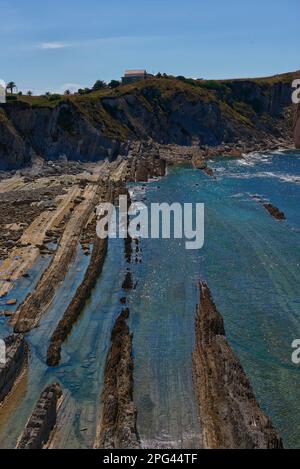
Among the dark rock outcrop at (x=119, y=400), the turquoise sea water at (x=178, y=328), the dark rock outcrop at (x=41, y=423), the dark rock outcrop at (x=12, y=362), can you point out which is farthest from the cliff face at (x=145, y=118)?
the dark rock outcrop at (x=41, y=423)

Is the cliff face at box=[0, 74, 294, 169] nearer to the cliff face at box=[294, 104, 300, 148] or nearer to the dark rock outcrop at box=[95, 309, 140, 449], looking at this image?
the cliff face at box=[294, 104, 300, 148]

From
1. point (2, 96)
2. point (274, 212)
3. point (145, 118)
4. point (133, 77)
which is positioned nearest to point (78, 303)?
point (274, 212)

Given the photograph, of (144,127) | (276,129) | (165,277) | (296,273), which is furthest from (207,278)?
(276,129)

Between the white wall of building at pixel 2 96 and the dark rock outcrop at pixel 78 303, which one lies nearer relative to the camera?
the dark rock outcrop at pixel 78 303

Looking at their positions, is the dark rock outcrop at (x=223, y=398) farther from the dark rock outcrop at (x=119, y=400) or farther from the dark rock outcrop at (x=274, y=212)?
the dark rock outcrop at (x=274, y=212)

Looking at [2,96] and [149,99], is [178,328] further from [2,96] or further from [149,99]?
[149,99]

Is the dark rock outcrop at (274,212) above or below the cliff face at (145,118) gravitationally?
below
